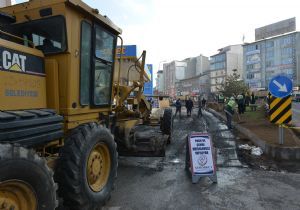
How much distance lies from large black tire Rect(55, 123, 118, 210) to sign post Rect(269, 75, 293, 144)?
587cm

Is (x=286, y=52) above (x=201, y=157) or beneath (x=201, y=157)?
above

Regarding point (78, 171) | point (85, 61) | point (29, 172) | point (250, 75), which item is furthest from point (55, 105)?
point (250, 75)

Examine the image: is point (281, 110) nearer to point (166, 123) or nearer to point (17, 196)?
point (166, 123)

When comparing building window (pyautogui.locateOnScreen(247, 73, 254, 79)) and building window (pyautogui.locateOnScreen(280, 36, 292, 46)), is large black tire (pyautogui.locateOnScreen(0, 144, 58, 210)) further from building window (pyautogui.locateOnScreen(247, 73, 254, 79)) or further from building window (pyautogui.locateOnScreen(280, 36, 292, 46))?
building window (pyautogui.locateOnScreen(247, 73, 254, 79))

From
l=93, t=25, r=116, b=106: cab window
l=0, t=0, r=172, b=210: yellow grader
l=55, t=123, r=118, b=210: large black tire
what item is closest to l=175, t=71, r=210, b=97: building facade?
l=93, t=25, r=116, b=106: cab window

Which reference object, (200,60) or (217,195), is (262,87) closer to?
(200,60)

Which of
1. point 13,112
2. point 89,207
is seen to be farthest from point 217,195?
point 13,112

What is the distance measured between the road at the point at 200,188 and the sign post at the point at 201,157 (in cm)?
18

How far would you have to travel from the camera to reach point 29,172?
3258 mm

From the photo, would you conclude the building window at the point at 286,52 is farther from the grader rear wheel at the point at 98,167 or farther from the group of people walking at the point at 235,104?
the grader rear wheel at the point at 98,167

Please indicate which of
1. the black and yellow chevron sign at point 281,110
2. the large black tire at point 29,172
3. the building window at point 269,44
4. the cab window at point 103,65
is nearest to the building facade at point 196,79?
the building window at point 269,44

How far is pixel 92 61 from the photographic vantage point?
5301mm

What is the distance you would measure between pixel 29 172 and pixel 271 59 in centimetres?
9617

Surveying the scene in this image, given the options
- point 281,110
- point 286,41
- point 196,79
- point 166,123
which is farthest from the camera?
point 196,79
